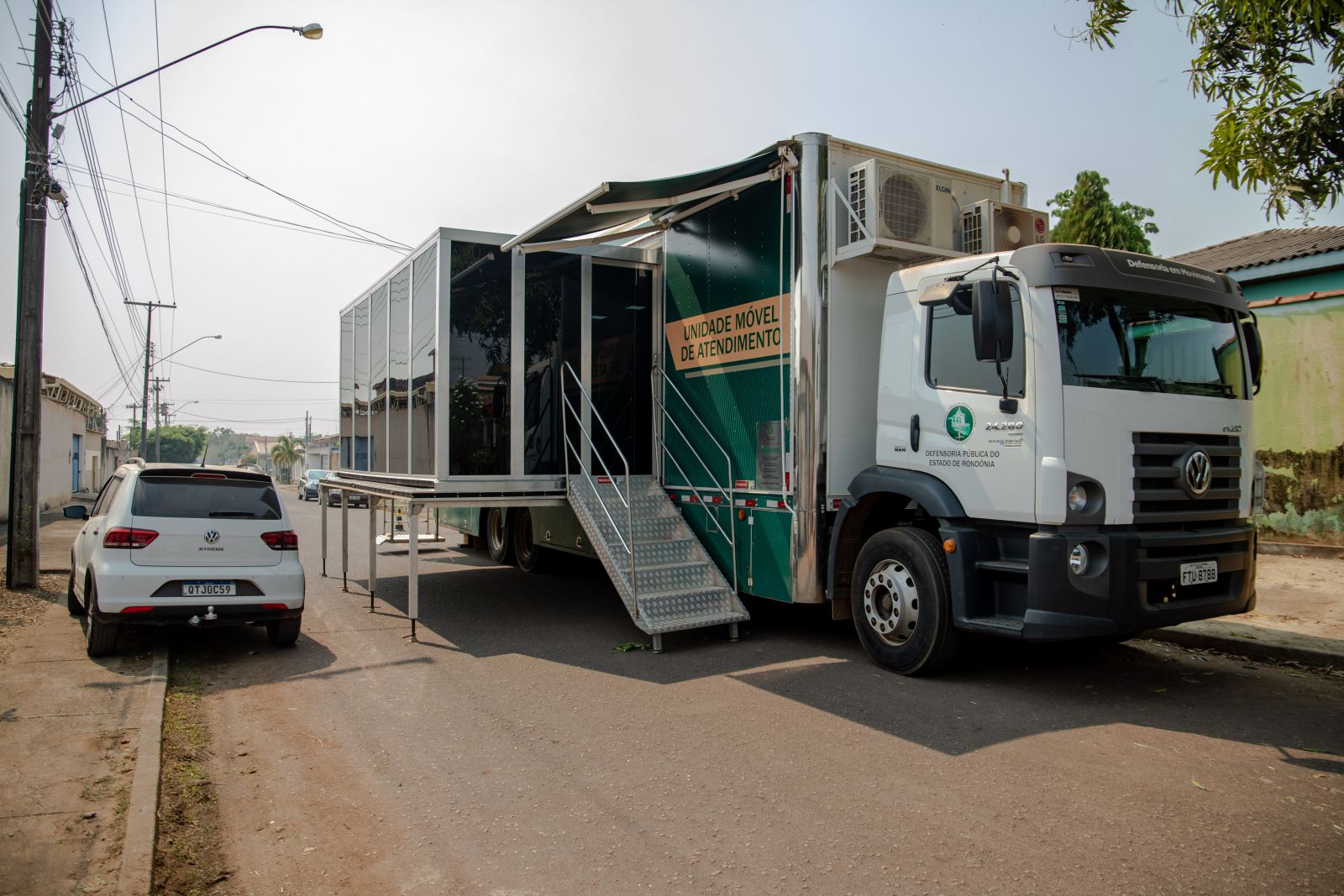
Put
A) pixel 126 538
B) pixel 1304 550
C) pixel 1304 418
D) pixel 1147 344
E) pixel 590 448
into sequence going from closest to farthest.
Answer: pixel 1147 344 → pixel 126 538 → pixel 590 448 → pixel 1304 550 → pixel 1304 418

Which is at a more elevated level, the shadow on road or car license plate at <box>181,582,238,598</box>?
car license plate at <box>181,582,238,598</box>

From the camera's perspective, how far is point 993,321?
224 inches

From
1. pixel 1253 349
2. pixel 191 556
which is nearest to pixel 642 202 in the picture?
pixel 191 556

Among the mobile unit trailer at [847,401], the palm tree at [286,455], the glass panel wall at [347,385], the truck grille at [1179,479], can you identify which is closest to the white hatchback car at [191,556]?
the mobile unit trailer at [847,401]

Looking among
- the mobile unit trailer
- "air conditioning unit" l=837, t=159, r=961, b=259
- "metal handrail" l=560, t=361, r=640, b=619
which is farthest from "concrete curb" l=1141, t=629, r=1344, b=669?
"metal handrail" l=560, t=361, r=640, b=619

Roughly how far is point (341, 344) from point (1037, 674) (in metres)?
11.2

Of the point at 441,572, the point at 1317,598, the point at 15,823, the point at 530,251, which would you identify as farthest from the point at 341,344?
the point at 1317,598

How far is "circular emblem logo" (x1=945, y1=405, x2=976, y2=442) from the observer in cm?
609

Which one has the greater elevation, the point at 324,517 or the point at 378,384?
the point at 378,384

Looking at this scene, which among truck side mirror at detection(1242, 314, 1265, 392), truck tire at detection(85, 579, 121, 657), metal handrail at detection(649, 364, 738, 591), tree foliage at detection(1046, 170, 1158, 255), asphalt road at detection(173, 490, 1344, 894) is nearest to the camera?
asphalt road at detection(173, 490, 1344, 894)

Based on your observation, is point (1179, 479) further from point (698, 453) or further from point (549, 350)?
point (549, 350)

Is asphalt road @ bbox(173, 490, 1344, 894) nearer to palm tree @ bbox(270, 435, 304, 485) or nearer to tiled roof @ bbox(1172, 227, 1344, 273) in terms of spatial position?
tiled roof @ bbox(1172, 227, 1344, 273)

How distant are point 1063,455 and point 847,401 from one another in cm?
197

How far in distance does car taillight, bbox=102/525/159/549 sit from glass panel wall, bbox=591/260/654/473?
427cm
